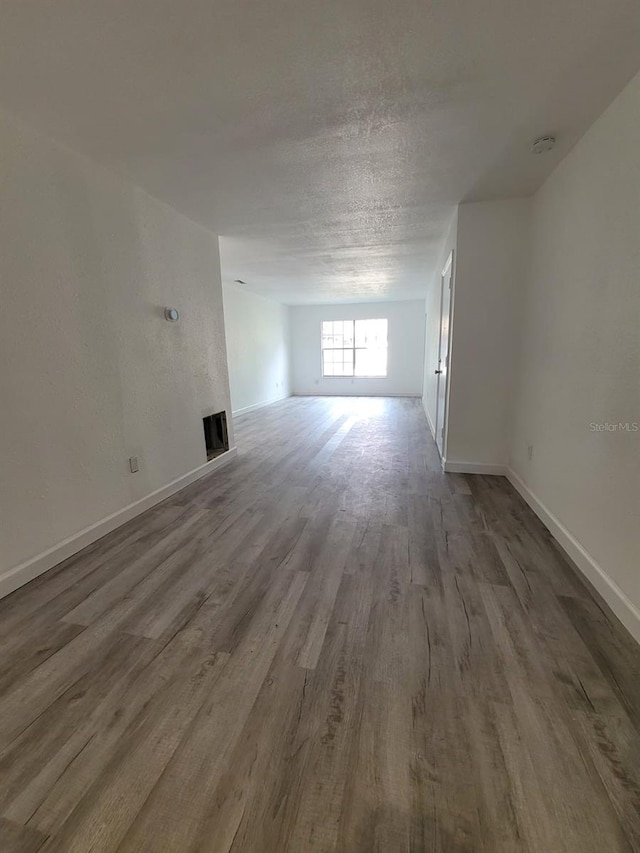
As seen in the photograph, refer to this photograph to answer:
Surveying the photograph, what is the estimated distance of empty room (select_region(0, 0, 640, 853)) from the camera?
40.8 inches

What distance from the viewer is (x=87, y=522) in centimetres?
236

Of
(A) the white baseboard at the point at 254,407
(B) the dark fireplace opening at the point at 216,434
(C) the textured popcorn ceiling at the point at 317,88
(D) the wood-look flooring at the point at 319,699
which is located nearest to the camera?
(D) the wood-look flooring at the point at 319,699

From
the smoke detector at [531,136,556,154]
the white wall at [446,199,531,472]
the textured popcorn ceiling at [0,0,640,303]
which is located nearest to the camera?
the textured popcorn ceiling at [0,0,640,303]

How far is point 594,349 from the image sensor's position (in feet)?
6.37

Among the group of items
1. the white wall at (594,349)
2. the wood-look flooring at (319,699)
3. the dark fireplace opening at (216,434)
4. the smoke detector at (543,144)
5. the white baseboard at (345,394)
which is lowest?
the wood-look flooring at (319,699)

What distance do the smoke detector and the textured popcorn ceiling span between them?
0.06m

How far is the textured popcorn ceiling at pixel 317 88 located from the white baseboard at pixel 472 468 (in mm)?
2326

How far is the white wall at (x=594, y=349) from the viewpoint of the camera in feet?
5.32

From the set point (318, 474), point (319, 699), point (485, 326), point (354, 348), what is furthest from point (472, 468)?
point (354, 348)

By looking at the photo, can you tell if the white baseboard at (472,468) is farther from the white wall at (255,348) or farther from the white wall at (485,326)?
the white wall at (255,348)

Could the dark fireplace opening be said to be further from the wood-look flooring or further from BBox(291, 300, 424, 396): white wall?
BBox(291, 300, 424, 396): white wall

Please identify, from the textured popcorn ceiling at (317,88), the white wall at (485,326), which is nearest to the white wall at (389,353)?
the white wall at (485,326)

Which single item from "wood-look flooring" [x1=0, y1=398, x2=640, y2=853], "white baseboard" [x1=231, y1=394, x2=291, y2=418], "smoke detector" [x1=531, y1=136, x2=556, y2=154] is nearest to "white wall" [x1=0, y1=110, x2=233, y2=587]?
"wood-look flooring" [x1=0, y1=398, x2=640, y2=853]

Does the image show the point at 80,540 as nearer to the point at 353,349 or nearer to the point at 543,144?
the point at 543,144
